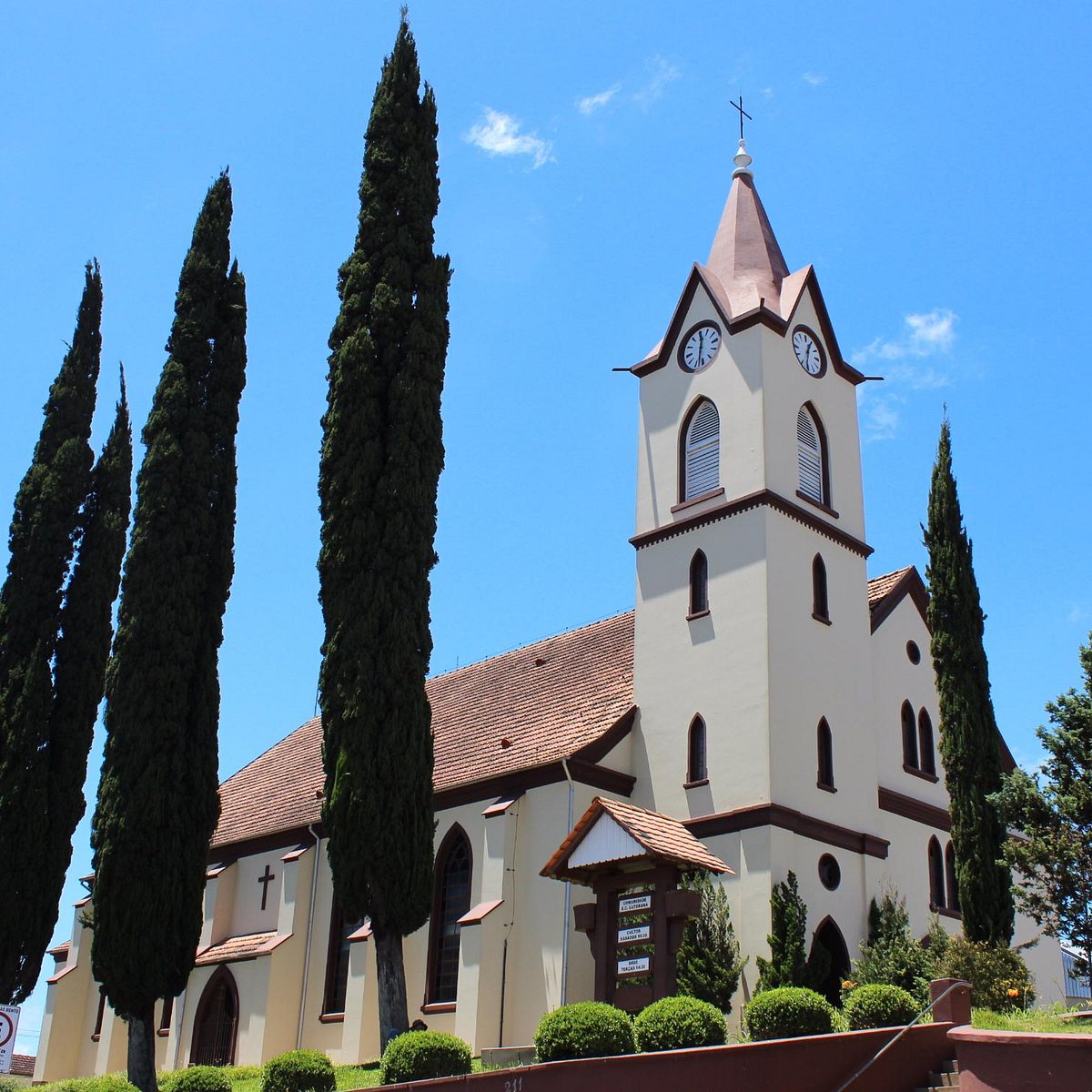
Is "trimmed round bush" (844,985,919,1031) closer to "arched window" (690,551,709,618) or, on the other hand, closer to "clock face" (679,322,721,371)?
"arched window" (690,551,709,618)

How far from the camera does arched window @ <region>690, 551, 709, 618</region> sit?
3006 cm

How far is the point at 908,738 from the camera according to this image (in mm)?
32219

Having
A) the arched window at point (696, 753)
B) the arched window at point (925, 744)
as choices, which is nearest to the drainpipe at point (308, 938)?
the arched window at point (696, 753)

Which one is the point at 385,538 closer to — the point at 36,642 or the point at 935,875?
the point at 36,642

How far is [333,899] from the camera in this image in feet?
111

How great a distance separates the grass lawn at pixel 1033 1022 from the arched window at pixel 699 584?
11279 mm

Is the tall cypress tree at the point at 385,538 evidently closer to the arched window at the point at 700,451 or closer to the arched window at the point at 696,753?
the arched window at the point at 696,753

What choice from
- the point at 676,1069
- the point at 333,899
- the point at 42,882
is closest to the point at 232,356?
the point at 42,882

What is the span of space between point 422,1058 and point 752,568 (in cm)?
1296

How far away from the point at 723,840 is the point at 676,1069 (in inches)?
405

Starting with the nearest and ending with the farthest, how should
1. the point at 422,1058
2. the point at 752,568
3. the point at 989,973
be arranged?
1. the point at 422,1058
2. the point at 989,973
3. the point at 752,568

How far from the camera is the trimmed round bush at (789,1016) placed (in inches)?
757

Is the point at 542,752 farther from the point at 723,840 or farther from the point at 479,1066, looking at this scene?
the point at 479,1066

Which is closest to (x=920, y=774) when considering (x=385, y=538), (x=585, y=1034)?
(x=385, y=538)
